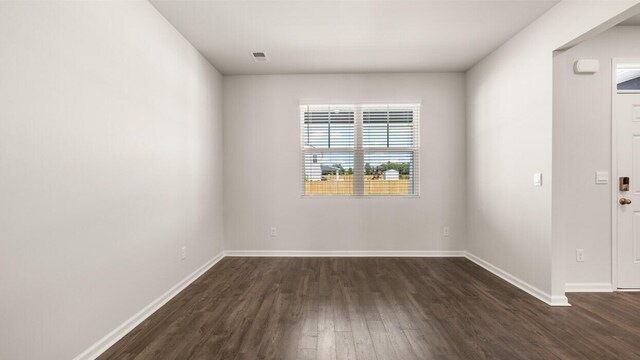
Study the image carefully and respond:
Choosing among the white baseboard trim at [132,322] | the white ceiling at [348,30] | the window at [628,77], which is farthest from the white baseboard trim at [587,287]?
the white baseboard trim at [132,322]

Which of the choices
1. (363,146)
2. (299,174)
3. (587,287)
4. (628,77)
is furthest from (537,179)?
(299,174)

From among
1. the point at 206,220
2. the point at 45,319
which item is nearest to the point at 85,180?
the point at 45,319

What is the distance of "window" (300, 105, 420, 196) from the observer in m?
4.50

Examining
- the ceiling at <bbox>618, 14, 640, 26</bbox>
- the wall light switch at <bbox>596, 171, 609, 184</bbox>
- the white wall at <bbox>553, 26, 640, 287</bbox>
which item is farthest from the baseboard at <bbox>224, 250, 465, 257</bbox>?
the ceiling at <bbox>618, 14, 640, 26</bbox>

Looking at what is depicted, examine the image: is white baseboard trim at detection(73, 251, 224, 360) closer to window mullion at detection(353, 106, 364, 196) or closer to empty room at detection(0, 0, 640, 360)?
empty room at detection(0, 0, 640, 360)

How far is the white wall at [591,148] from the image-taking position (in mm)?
2971

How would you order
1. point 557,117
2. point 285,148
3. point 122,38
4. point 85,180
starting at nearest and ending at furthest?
point 85,180, point 122,38, point 557,117, point 285,148

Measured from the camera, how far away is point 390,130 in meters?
4.50

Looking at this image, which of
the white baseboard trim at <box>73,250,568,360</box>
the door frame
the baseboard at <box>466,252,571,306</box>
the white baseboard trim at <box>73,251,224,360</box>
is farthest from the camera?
the door frame

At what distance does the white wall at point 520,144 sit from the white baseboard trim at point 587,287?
0.40 metres

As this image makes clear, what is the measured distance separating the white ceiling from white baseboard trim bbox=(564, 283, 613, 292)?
2701 millimetres

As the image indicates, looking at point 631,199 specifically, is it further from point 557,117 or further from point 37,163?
point 37,163

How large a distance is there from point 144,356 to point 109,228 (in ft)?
2.95

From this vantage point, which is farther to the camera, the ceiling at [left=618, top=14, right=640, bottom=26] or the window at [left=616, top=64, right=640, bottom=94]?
the window at [left=616, top=64, right=640, bottom=94]
